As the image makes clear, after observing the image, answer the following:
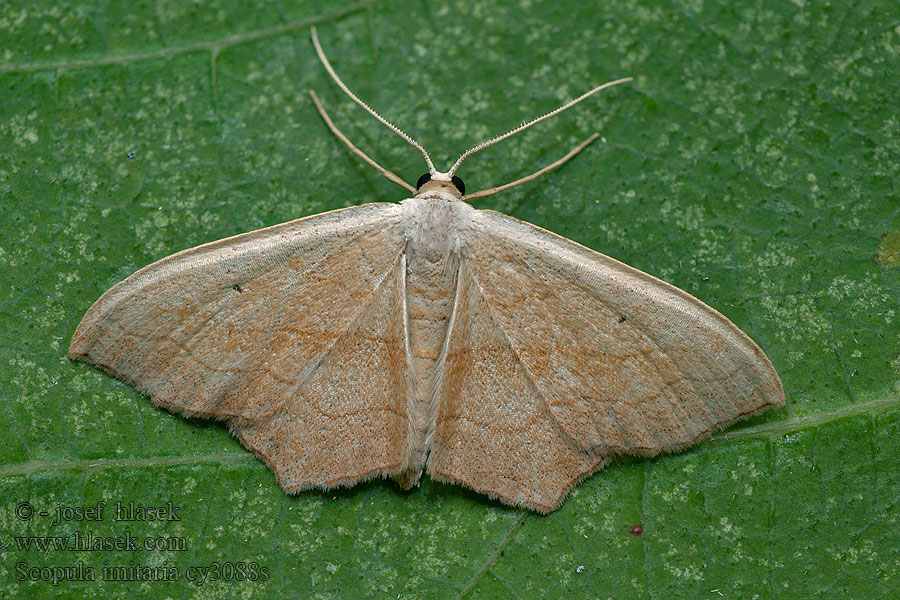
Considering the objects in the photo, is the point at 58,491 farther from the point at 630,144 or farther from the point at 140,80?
the point at 630,144

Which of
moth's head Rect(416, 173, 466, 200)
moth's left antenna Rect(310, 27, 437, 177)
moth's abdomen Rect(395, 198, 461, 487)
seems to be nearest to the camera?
moth's abdomen Rect(395, 198, 461, 487)

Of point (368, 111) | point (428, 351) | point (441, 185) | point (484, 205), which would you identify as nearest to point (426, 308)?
point (428, 351)

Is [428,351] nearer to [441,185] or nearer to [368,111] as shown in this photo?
[441,185]

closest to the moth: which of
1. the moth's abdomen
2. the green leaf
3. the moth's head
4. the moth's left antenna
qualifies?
the moth's abdomen

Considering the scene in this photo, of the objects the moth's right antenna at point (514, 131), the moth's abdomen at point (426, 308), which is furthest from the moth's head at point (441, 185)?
the moth's abdomen at point (426, 308)

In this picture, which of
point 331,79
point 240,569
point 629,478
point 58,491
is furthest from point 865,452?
point 58,491

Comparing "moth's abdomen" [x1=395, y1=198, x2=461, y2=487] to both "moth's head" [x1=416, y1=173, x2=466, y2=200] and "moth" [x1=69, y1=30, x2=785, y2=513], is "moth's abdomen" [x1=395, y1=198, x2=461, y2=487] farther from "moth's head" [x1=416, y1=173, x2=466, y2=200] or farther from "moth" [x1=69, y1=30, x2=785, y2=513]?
"moth's head" [x1=416, y1=173, x2=466, y2=200]

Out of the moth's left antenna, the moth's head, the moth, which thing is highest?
the moth's left antenna
